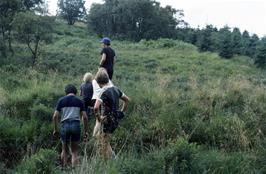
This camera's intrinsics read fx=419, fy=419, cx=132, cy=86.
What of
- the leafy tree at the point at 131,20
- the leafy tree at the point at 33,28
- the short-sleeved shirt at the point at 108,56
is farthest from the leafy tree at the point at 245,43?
the short-sleeved shirt at the point at 108,56

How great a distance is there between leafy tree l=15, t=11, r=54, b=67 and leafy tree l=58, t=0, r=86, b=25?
41879mm

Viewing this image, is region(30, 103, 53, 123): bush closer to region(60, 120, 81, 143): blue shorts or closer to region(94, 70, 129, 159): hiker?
region(60, 120, 81, 143): blue shorts

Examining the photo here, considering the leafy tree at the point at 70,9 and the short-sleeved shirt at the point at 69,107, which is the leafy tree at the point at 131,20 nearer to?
the leafy tree at the point at 70,9

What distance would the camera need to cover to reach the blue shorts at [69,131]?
7.07m

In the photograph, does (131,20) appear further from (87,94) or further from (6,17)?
(87,94)

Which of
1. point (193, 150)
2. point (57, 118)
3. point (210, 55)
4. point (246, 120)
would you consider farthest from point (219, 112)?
point (210, 55)

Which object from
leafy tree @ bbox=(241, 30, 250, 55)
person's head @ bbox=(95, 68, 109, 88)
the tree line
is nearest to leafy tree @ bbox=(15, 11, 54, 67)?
the tree line

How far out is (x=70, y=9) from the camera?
65000 mm

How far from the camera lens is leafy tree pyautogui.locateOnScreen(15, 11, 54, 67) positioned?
2178 cm

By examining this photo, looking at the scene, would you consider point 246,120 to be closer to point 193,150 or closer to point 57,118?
point 193,150

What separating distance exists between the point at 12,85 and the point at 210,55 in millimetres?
26092

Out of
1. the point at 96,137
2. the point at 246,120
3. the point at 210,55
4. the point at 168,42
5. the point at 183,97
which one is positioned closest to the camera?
the point at 96,137

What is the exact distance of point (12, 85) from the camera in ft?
36.6

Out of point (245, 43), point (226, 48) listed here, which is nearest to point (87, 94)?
point (226, 48)
